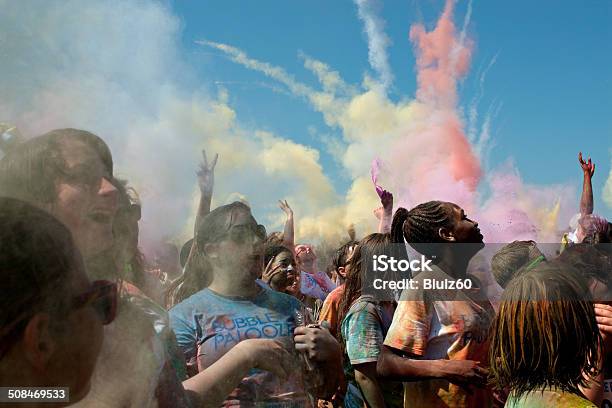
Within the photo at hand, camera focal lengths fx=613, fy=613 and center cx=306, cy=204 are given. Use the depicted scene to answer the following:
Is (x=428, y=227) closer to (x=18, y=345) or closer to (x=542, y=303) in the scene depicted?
(x=542, y=303)

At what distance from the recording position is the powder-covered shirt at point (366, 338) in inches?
149

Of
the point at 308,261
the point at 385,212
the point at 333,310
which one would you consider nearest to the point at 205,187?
the point at 333,310

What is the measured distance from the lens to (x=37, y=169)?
140 centimetres

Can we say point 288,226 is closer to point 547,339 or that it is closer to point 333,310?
point 333,310

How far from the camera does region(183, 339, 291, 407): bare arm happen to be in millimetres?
1886

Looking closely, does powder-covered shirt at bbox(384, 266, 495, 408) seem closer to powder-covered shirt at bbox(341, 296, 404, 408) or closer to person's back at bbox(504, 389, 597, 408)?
powder-covered shirt at bbox(341, 296, 404, 408)

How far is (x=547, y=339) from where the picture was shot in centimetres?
239

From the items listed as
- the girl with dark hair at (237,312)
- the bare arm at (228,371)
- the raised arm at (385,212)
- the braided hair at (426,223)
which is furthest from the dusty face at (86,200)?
the raised arm at (385,212)

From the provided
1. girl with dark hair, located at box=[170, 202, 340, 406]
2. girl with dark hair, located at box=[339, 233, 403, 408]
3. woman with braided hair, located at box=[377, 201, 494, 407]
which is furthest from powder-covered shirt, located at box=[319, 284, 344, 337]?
girl with dark hair, located at box=[170, 202, 340, 406]

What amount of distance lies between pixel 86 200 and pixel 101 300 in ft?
1.33

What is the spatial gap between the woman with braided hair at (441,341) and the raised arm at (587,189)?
3804mm

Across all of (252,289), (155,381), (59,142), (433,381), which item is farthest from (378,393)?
(59,142)

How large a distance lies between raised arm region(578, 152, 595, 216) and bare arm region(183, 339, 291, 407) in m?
5.56

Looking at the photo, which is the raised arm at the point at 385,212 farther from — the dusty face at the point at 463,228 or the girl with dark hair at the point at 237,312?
the girl with dark hair at the point at 237,312
